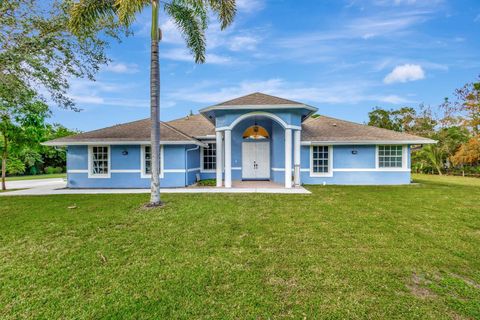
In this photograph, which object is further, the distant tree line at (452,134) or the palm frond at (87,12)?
the distant tree line at (452,134)

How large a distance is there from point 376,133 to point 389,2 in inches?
298

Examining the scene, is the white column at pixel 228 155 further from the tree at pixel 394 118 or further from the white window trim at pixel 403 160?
the tree at pixel 394 118

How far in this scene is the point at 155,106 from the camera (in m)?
8.98

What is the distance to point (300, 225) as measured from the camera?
6.60 m

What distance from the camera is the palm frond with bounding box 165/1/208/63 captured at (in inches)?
409

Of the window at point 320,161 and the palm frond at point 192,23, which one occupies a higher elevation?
the palm frond at point 192,23

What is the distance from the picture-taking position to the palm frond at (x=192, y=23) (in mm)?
10383

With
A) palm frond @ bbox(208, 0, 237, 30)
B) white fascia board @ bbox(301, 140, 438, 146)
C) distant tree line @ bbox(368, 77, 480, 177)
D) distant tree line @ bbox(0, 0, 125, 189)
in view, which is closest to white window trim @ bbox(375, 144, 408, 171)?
white fascia board @ bbox(301, 140, 438, 146)

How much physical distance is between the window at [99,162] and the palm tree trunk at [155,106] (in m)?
6.85

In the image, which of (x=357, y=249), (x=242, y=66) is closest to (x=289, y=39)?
(x=242, y=66)

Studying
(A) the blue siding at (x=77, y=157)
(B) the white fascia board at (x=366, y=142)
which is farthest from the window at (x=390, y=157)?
(A) the blue siding at (x=77, y=157)

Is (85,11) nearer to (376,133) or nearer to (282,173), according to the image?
(282,173)

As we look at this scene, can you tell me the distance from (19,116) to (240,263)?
13.1 m

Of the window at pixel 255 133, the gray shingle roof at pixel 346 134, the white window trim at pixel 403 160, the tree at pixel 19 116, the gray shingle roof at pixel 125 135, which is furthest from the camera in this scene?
the window at pixel 255 133
